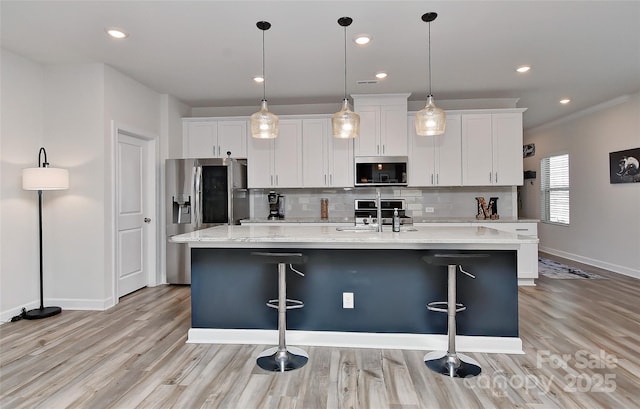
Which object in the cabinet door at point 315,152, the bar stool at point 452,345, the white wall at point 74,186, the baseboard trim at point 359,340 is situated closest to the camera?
the bar stool at point 452,345

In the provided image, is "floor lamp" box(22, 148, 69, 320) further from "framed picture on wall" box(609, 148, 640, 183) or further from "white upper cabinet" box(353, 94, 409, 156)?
"framed picture on wall" box(609, 148, 640, 183)

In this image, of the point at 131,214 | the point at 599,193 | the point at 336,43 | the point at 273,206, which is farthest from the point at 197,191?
the point at 599,193

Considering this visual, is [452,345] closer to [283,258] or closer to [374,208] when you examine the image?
[283,258]

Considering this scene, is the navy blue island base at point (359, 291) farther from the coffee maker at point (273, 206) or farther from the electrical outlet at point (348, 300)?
the coffee maker at point (273, 206)

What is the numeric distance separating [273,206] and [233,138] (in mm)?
1146

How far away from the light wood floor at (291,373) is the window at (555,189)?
3.87 meters

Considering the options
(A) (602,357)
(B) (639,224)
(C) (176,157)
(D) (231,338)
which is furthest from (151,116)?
(B) (639,224)

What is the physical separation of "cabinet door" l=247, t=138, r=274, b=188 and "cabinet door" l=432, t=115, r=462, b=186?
91.7 inches

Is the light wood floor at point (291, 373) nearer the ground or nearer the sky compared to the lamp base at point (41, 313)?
nearer the ground

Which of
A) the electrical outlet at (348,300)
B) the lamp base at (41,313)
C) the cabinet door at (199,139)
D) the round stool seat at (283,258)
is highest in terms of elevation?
the cabinet door at (199,139)

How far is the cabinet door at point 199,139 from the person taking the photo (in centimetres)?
529

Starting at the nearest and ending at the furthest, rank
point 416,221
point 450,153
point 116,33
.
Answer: point 116,33, point 416,221, point 450,153

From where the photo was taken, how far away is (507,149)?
16.1 ft

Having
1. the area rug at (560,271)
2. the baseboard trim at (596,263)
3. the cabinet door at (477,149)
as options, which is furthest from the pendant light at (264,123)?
Result: the baseboard trim at (596,263)
